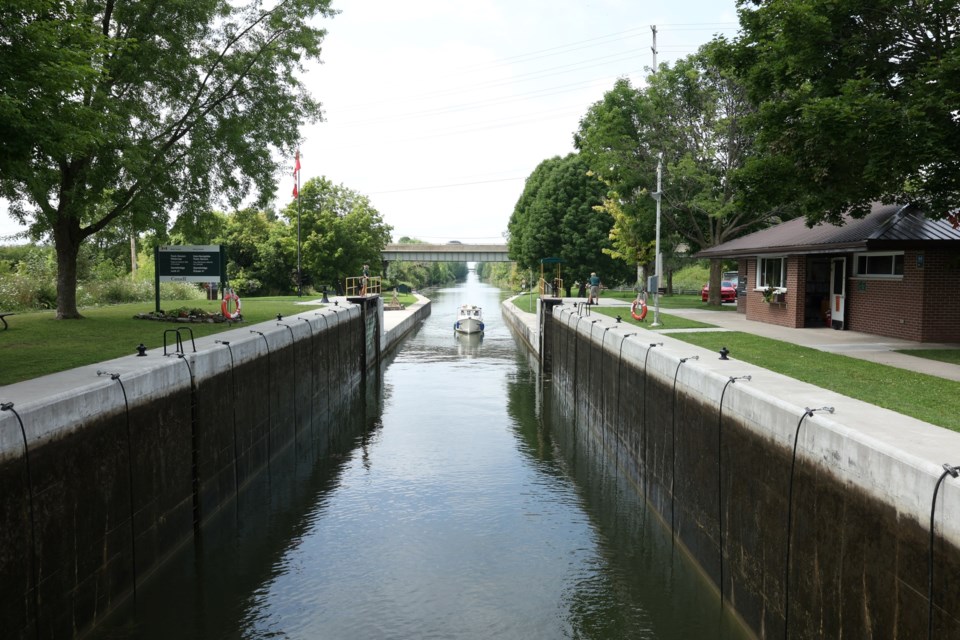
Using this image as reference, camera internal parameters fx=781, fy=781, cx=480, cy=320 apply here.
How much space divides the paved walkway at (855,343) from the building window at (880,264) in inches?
65.8

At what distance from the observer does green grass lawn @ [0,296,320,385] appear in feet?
42.5

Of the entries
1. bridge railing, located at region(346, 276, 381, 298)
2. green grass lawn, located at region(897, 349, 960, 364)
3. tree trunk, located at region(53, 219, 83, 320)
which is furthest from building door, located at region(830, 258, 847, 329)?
tree trunk, located at region(53, 219, 83, 320)

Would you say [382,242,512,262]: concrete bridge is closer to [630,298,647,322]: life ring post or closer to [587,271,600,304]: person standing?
[587,271,600,304]: person standing

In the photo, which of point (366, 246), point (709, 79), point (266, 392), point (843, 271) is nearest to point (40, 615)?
point (266, 392)

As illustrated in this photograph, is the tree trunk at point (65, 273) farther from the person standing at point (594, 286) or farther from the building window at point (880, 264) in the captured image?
the building window at point (880, 264)

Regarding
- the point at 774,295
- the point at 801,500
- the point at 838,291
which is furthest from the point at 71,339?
the point at 838,291

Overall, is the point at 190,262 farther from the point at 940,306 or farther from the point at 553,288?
the point at 553,288

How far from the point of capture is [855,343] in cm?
1877

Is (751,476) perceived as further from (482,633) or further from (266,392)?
(266,392)

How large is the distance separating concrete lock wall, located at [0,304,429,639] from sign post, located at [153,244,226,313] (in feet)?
26.5

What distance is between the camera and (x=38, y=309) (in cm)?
2752

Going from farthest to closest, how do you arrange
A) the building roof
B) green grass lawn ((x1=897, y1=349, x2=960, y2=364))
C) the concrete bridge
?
the concrete bridge
the building roof
green grass lawn ((x1=897, y1=349, x2=960, y2=364))

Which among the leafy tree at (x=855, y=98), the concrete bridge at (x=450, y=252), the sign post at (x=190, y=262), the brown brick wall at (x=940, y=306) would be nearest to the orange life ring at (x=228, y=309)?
the sign post at (x=190, y=262)

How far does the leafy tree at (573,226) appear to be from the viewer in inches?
2142
